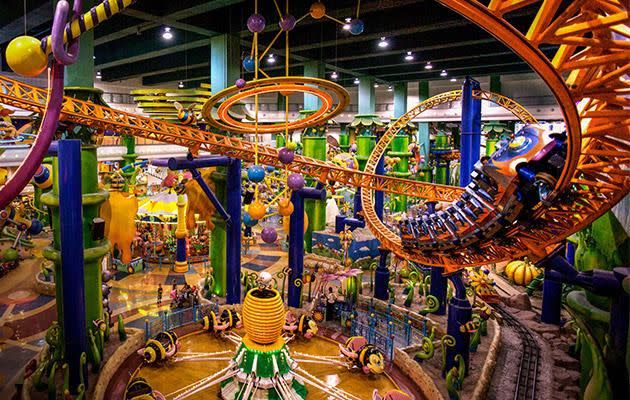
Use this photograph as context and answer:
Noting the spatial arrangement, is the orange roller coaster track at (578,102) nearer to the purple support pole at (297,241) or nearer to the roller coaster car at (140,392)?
the purple support pole at (297,241)

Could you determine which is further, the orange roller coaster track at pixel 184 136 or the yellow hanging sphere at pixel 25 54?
the orange roller coaster track at pixel 184 136

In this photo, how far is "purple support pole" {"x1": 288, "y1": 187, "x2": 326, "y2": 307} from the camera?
10250mm

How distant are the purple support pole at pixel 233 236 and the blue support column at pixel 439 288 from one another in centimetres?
483

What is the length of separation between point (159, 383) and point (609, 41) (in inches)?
301

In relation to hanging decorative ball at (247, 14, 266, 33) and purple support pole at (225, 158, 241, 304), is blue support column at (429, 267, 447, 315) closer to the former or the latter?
purple support pole at (225, 158, 241, 304)

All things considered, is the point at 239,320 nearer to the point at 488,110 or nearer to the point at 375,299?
the point at 375,299

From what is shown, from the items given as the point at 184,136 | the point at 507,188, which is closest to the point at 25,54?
the point at 507,188

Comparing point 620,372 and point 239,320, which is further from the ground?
point 620,372

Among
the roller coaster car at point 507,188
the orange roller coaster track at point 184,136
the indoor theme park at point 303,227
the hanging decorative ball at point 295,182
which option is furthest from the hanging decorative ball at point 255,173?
the orange roller coaster track at point 184,136

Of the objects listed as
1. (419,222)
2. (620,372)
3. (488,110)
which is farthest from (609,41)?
(488,110)

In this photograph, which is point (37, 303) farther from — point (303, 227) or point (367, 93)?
point (367, 93)

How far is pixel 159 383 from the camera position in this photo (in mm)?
7301

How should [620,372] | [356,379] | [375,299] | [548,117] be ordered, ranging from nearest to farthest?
1. [620,372]
2. [356,379]
3. [375,299]
4. [548,117]

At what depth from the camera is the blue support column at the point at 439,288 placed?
1056 centimetres
